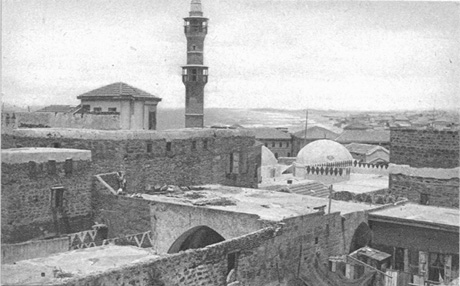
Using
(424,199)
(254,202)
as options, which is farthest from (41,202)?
(424,199)

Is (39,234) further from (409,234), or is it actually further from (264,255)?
(409,234)

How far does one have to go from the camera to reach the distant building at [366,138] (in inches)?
2437

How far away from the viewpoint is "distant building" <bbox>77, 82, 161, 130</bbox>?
23.7 metres

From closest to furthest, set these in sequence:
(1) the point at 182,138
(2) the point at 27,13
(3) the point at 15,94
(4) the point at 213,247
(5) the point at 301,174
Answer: (4) the point at 213,247 < (2) the point at 27,13 < (3) the point at 15,94 < (1) the point at 182,138 < (5) the point at 301,174

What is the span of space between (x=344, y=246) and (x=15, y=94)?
31.6 ft

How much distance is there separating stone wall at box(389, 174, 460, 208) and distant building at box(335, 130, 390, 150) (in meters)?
42.2

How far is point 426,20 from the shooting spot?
46.4 feet

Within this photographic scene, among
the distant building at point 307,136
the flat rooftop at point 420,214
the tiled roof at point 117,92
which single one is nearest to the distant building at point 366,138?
the distant building at point 307,136

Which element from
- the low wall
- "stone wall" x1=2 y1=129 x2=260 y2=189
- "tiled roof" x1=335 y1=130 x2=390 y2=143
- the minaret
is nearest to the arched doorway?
the low wall

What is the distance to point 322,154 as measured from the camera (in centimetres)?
3509

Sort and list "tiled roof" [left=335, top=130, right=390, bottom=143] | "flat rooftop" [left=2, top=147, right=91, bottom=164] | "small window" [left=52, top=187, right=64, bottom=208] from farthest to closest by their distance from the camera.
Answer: "tiled roof" [left=335, top=130, right=390, bottom=143]
"small window" [left=52, top=187, right=64, bottom=208]
"flat rooftop" [left=2, top=147, right=91, bottom=164]

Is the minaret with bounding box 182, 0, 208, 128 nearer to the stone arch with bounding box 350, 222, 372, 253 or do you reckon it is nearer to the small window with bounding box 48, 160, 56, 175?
the small window with bounding box 48, 160, 56, 175

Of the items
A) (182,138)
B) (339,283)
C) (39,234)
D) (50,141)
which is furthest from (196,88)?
(339,283)

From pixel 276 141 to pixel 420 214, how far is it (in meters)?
45.3
